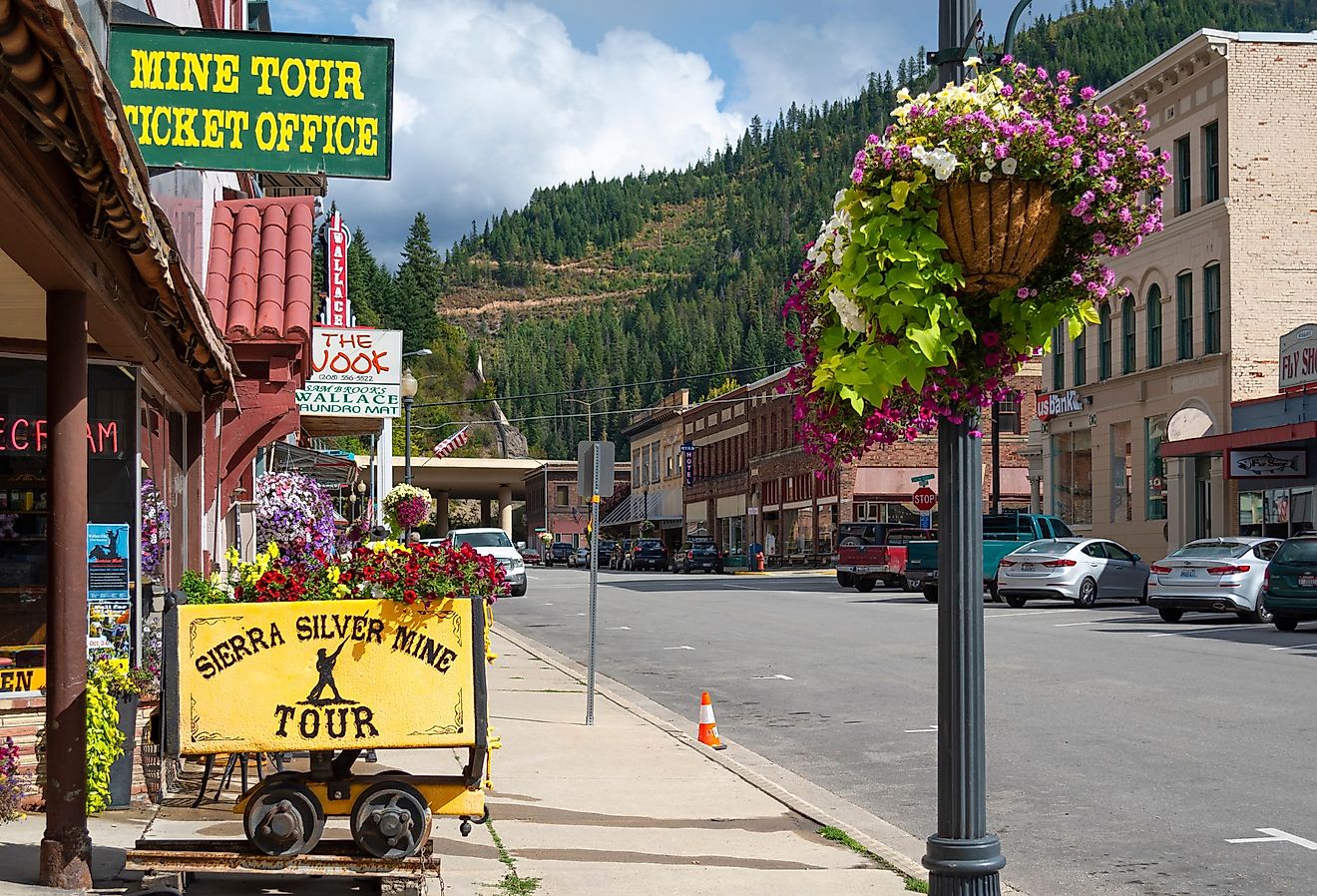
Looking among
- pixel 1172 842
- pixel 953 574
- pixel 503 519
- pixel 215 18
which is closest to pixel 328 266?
pixel 215 18

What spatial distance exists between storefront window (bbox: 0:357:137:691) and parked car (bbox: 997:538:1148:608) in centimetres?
2367

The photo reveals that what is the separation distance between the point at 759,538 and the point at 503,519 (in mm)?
42105

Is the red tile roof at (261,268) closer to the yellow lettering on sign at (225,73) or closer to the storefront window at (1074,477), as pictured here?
the yellow lettering on sign at (225,73)

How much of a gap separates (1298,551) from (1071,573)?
8.41 meters

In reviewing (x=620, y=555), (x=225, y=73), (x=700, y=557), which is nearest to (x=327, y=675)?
(x=225, y=73)

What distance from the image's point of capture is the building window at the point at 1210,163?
126ft

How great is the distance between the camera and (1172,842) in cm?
816

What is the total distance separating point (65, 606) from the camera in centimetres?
657

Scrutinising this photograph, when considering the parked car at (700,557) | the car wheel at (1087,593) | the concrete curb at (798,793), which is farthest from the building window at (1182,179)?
the parked car at (700,557)

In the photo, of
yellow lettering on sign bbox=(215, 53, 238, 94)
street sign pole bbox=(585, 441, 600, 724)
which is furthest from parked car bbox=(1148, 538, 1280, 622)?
yellow lettering on sign bbox=(215, 53, 238, 94)

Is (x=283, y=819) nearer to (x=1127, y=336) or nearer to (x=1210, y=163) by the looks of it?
(x=1210, y=163)

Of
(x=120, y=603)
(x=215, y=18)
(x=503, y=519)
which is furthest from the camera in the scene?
(x=503, y=519)

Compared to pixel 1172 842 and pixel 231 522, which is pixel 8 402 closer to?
pixel 1172 842

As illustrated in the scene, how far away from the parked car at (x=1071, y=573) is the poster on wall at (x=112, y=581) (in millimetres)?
23612
